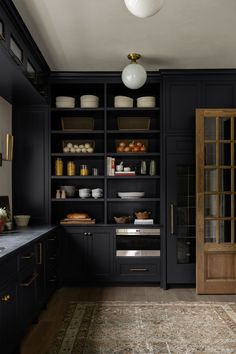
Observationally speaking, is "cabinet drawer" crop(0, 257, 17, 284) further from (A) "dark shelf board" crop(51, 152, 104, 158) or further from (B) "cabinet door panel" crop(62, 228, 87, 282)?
(A) "dark shelf board" crop(51, 152, 104, 158)

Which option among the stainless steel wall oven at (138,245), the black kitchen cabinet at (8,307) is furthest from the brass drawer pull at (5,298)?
the stainless steel wall oven at (138,245)

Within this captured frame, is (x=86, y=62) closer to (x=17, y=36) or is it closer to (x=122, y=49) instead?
(x=122, y=49)

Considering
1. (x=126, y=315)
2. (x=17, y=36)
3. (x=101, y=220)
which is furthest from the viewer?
(x=101, y=220)

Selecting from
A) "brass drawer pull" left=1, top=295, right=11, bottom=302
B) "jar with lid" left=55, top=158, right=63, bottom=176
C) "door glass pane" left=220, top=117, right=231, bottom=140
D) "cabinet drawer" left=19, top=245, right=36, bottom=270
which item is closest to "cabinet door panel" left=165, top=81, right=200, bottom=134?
"door glass pane" left=220, top=117, right=231, bottom=140

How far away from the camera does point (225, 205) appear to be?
4.96m

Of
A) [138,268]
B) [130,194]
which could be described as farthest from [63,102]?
[138,268]

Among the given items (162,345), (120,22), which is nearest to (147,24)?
(120,22)

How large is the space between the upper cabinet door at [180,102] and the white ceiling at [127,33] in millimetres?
232

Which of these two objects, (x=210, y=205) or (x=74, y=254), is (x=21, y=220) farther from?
Result: (x=210, y=205)

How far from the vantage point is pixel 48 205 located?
530cm

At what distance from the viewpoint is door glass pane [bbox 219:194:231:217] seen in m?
4.95

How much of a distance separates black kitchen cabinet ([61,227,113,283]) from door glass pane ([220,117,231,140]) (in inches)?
71.6

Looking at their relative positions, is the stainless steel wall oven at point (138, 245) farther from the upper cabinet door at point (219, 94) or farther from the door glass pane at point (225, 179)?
the upper cabinet door at point (219, 94)

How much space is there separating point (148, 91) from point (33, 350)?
12.0 feet
